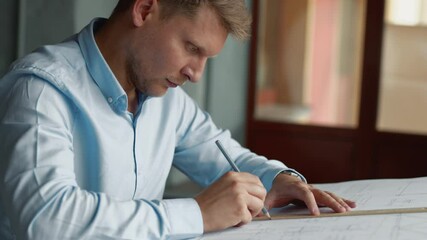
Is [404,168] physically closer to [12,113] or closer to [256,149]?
[256,149]

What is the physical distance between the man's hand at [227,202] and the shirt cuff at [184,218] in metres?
0.02

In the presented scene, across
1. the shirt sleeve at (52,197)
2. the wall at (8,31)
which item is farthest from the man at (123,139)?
the wall at (8,31)

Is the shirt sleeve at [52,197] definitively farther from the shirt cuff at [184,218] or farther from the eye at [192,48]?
the eye at [192,48]

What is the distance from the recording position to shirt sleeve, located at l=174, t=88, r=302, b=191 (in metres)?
2.03

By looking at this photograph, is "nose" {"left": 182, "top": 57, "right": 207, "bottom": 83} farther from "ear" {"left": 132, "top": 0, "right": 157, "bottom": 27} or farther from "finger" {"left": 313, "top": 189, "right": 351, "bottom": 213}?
"finger" {"left": 313, "top": 189, "right": 351, "bottom": 213}

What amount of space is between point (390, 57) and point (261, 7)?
765mm

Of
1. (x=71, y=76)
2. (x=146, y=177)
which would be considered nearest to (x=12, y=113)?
(x=71, y=76)

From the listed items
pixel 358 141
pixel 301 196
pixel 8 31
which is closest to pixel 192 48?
pixel 301 196

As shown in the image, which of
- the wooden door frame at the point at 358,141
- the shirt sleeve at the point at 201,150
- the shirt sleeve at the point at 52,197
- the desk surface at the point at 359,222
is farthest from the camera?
the wooden door frame at the point at 358,141

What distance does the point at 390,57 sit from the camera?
4410mm

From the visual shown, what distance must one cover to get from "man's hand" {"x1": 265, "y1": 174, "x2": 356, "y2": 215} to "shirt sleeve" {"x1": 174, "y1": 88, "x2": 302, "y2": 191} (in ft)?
0.53

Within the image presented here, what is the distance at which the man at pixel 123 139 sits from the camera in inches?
55.7

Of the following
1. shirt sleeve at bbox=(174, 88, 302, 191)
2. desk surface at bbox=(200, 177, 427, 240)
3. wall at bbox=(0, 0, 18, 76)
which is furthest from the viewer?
wall at bbox=(0, 0, 18, 76)

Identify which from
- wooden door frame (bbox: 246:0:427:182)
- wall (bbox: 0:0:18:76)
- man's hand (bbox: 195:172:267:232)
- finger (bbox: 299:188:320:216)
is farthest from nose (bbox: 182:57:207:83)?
wooden door frame (bbox: 246:0:427:182)
